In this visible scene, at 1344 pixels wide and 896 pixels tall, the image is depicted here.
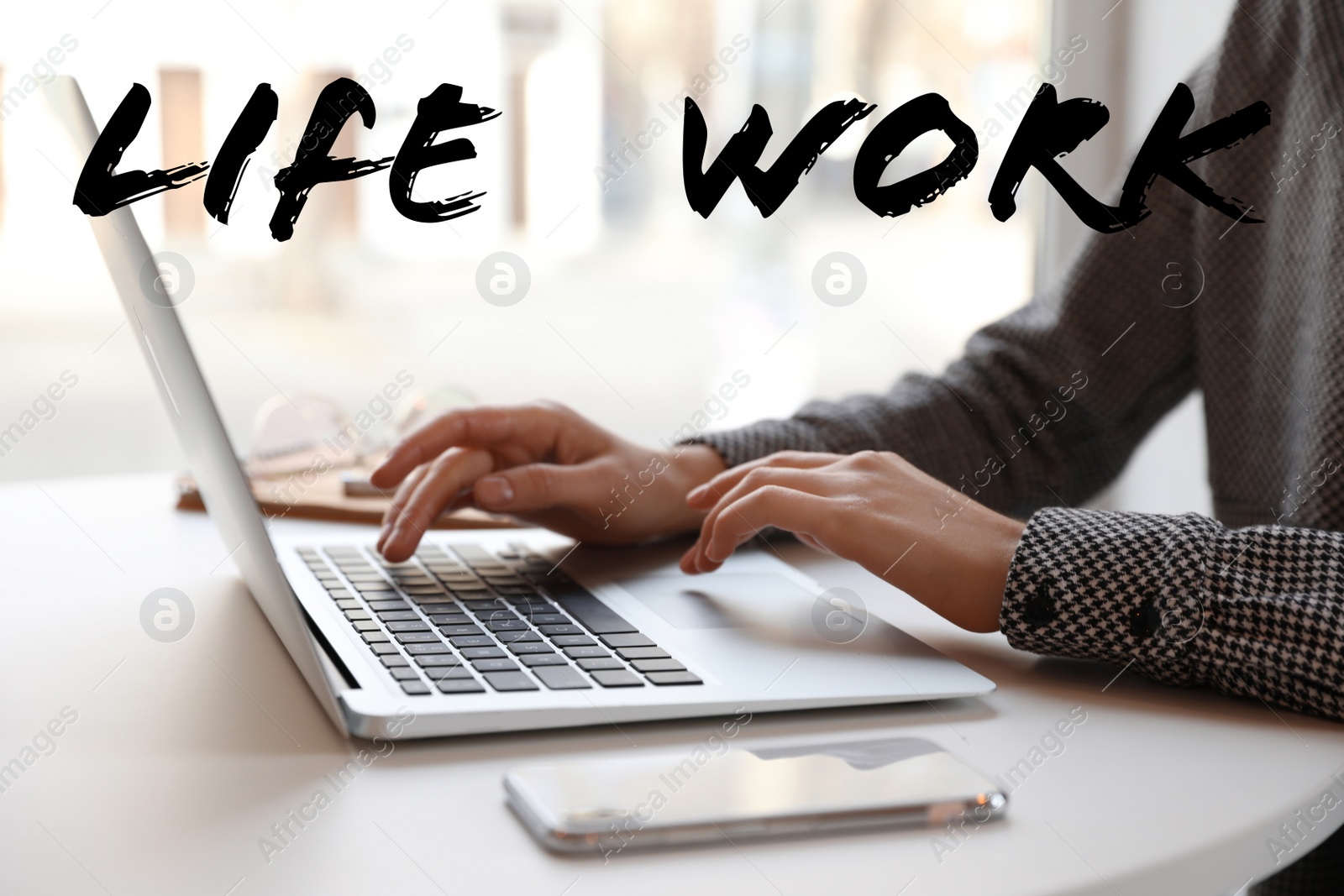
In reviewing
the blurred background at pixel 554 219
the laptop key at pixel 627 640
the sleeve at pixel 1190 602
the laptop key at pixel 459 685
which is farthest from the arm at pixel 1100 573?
the blurred background at pixel 554 219

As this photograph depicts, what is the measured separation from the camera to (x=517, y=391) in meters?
2.14

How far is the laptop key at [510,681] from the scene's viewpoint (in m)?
0.54

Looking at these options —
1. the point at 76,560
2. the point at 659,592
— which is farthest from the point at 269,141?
the point at 659,592

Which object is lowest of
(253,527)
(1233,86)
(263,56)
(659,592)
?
(659,592)

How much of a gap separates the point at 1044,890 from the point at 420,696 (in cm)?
27

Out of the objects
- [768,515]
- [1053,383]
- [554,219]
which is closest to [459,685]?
[768,515]

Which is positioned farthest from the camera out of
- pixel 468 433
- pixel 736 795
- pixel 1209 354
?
pixel 1209 354

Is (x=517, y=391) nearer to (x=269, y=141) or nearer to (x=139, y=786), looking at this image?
(x=269, y=141)

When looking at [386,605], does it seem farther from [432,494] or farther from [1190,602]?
[1190,602]

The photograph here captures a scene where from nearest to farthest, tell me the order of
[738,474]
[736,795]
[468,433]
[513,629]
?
[736,795]
[513,629]
[738,474]
[468,433]

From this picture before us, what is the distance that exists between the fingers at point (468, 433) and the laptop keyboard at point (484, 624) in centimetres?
6

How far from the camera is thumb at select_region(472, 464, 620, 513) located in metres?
0.84

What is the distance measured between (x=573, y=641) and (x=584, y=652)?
0.08 feet

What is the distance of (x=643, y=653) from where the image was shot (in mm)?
604
